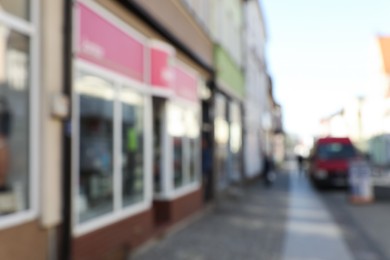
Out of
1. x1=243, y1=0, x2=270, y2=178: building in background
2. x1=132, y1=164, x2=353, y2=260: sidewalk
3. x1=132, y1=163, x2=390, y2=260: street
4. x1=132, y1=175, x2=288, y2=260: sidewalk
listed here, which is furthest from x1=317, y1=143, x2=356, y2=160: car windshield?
x1=132, y1=175, x2=288, y2=260: sidewalk

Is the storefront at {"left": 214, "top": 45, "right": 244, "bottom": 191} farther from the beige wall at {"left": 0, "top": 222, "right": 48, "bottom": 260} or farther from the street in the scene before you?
the beige wall at {"left": 0, "top": 222, "right": 48, "bottom": 260}

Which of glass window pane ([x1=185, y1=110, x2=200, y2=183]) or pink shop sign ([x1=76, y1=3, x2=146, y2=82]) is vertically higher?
pink shop sign ([x1=76, y1=3, x2=146, y2=82])

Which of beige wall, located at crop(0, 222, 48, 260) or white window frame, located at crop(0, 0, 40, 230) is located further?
white window frame, located at crop(0, 0, 40, 230)

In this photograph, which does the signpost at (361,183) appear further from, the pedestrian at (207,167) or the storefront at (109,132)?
the storefront at (109,132)

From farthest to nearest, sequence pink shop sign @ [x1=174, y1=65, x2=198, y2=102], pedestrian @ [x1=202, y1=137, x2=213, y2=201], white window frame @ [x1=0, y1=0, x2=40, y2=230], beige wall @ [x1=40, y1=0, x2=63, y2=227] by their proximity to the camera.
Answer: pedestrian @ [x1=202, y1=137, x2=213, y2=201], pink shop sign @ [x1=174, y1=65, x2=198, y2=102], beige wall @ [x1=40, y1=0, x2=63, y2=227], white window frame @ [x1=0, y1=0, x2=40, y2=230]

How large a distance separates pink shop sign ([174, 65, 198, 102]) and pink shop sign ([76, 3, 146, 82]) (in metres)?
2.38

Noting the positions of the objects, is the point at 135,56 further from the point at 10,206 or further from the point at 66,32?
the point at 10,206

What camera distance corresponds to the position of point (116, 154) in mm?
8164

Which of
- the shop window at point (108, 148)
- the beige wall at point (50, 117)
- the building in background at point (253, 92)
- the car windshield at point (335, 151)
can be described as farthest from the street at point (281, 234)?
the building in background at point (253, 92)

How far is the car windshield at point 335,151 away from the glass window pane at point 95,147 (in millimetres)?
17289

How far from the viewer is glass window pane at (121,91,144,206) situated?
8.57 m

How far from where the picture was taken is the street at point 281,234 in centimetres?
849

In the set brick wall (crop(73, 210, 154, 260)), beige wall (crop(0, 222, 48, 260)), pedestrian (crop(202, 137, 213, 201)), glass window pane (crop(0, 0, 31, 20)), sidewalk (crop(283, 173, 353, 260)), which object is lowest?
sidewalk (crop(283, 173, 353, 260))

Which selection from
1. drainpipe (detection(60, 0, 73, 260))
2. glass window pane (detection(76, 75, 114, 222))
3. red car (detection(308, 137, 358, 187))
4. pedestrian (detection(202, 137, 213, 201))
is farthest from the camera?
red car (detection(308, 137, 358, 187))
